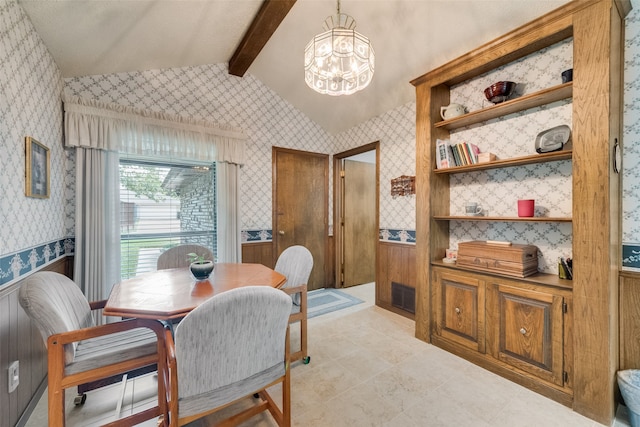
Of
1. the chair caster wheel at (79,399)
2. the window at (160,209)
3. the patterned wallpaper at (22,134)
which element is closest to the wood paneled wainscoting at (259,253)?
the window at (160,209)

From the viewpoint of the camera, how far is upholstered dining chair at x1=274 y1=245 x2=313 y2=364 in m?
2.22

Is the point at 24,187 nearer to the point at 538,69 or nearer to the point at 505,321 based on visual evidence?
the point at 505,321

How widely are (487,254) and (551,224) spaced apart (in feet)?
1.67

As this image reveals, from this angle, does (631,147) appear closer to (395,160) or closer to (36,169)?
(395,160)

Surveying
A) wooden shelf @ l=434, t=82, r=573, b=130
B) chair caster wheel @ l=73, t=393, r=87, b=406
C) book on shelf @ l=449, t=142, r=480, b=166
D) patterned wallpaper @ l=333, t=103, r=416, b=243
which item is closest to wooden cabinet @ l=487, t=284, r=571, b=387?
book on shelf @ l=449, t=142, r=480, b=166

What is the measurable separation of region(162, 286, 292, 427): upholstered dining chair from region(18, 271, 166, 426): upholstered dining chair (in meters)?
0.39

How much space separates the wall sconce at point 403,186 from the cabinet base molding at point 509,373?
62.2 inches

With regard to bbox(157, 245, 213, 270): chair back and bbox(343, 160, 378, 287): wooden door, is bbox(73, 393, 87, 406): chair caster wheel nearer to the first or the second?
bbox(157, 245, 213, 270): chair back

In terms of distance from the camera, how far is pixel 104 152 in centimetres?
267

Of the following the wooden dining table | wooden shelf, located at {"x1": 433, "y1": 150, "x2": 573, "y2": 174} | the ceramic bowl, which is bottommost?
the wooden dining table

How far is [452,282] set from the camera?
7.87 ft

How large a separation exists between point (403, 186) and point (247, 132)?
2130 mm

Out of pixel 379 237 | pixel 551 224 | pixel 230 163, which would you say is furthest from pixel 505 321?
pixel 230 163

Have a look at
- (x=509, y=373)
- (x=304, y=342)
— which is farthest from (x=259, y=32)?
(x=509, y=373)
